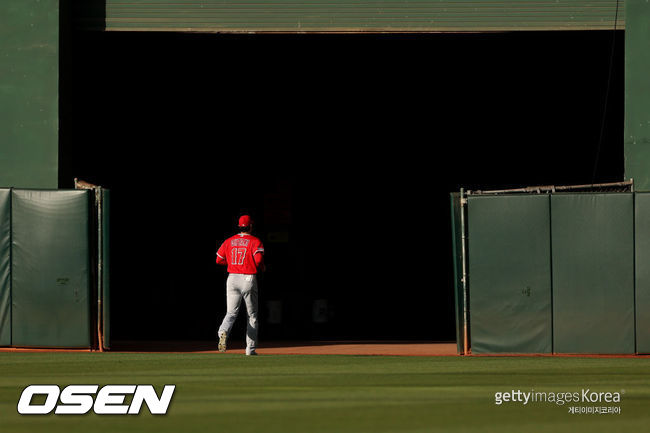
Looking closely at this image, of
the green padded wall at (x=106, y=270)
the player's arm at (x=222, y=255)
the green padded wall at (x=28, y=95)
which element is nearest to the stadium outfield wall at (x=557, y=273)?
the player's arm at (x=222, y=255)

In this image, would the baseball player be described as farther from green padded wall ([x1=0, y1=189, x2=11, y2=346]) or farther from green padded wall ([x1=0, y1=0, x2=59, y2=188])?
green padded wall ([x1=0, y1=189, x2=11, y2=346])

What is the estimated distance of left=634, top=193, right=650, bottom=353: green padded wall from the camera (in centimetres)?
1670

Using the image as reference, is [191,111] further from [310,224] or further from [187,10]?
[187,10]

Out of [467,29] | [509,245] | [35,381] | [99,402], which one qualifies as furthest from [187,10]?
[99,402]

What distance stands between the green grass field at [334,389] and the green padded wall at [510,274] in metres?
0.75

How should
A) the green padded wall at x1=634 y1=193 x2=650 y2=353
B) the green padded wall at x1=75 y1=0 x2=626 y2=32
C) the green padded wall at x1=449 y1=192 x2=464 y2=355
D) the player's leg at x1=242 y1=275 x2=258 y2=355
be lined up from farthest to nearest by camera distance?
the green padded wall at x1=75 y1=0 x2=626 y2=32 < the green padded wall at x1=449 y1=192 x2=464 y2=355 < the green padded wall at x1=634 y1=193 x2=650 y2=353 < the player's leg at x1=242 y1=275 x2=258 y2=355

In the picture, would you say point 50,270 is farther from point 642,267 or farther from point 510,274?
point 642,267

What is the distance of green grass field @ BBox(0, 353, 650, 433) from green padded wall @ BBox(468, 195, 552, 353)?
75cm

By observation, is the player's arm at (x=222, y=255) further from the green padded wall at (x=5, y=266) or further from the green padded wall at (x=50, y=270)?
the green padded wall at (x=5, y=266)

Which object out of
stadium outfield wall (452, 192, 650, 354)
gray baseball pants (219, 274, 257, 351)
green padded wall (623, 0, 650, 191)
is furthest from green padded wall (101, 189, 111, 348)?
green padded wall (623, 0, 650, 191)

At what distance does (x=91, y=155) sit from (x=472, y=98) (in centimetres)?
956

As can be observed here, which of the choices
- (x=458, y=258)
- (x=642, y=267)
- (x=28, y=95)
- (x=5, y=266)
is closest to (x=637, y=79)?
(x=642, y=267)

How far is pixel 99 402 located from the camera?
10047mm

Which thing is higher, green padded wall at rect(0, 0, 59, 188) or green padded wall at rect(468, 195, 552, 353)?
green padded wall at rect(0, 0, 59, 188)
